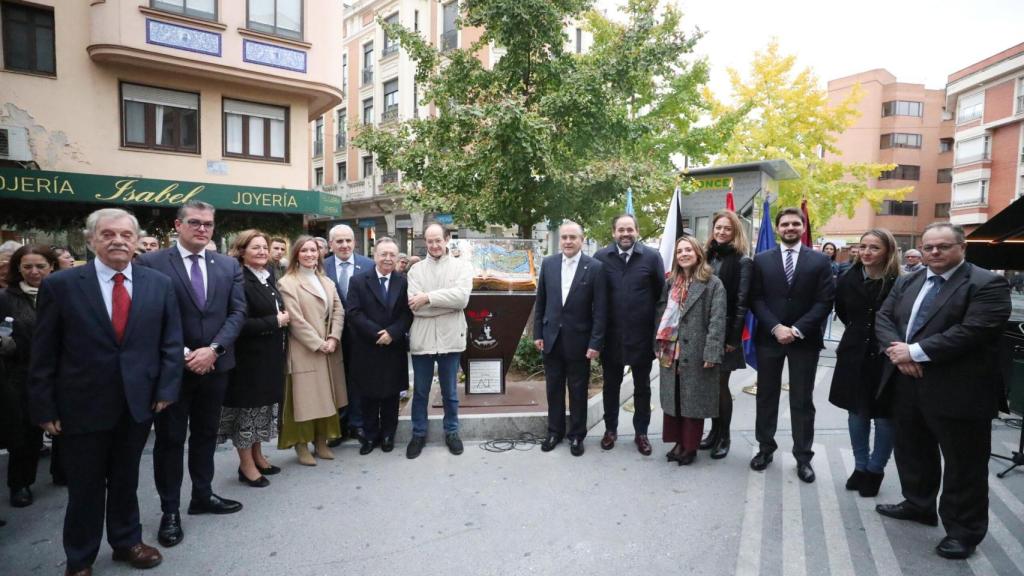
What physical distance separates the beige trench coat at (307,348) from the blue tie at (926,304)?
4247mm

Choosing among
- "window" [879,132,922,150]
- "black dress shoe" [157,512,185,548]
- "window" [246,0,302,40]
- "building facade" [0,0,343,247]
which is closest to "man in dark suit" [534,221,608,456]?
"black dress shoe" [157,512,185,548]

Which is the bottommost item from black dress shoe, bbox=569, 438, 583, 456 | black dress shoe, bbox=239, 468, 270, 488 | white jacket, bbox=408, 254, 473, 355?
black dress shoe, bbox=239, 468, 270, 488

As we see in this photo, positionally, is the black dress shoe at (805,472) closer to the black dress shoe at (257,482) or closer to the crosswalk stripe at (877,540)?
the crosswalk stripe at (877,540)

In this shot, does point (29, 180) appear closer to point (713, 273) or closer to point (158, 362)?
point (158, 362)

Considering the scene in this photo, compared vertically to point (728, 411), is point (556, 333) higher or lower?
higher

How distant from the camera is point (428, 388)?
509cm

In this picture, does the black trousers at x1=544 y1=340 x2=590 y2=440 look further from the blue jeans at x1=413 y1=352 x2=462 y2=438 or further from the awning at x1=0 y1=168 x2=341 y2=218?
the awning at x1=0 y1=168 x2=341 y2=218

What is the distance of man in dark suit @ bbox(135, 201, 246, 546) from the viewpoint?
139 inches

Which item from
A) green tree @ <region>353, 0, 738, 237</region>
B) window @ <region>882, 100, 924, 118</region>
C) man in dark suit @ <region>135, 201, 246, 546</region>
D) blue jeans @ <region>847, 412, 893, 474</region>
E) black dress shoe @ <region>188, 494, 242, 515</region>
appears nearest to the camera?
man in dark suit @ <region>135, 201, 246, 546</region>

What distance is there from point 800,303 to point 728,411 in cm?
116

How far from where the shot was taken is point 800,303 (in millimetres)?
4488

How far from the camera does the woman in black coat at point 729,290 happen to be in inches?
185

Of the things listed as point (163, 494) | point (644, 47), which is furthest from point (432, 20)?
point (163, 494)

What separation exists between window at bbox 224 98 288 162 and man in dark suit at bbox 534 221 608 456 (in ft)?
40.9
